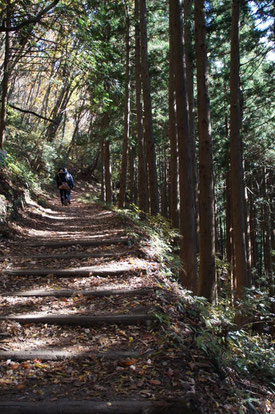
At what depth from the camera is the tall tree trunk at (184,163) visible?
21.7 feet

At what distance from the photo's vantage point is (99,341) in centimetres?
359

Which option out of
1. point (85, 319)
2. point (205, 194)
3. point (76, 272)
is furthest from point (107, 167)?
point (85, 319)

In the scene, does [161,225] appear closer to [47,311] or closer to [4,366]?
[47,311]

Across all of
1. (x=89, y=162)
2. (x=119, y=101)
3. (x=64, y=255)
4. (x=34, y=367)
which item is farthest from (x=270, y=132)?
(x=89, y=162)

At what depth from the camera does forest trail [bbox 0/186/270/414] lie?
2676mm

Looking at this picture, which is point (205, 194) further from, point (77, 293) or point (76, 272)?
point (77, 293)

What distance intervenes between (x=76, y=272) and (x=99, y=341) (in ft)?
6.39

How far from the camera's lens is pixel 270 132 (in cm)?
1658

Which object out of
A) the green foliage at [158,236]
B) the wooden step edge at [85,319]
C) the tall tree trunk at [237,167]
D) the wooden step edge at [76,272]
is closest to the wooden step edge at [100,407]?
the wooden step edge at [85,319]

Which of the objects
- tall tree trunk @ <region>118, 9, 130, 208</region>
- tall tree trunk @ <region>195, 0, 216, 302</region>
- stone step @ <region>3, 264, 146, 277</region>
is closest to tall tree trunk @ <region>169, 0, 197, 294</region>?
tall tree trunk @ <region>195, 0, 216, 302</region>

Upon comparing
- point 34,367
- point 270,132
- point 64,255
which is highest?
point 270,132

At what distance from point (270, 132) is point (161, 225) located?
10.8 meters

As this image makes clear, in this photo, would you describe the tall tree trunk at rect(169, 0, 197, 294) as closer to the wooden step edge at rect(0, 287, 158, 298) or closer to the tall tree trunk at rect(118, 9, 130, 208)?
the wooden step edge at rect(0, 287, 158, 298)

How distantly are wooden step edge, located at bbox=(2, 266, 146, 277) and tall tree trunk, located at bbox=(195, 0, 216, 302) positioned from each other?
7.13 feet
